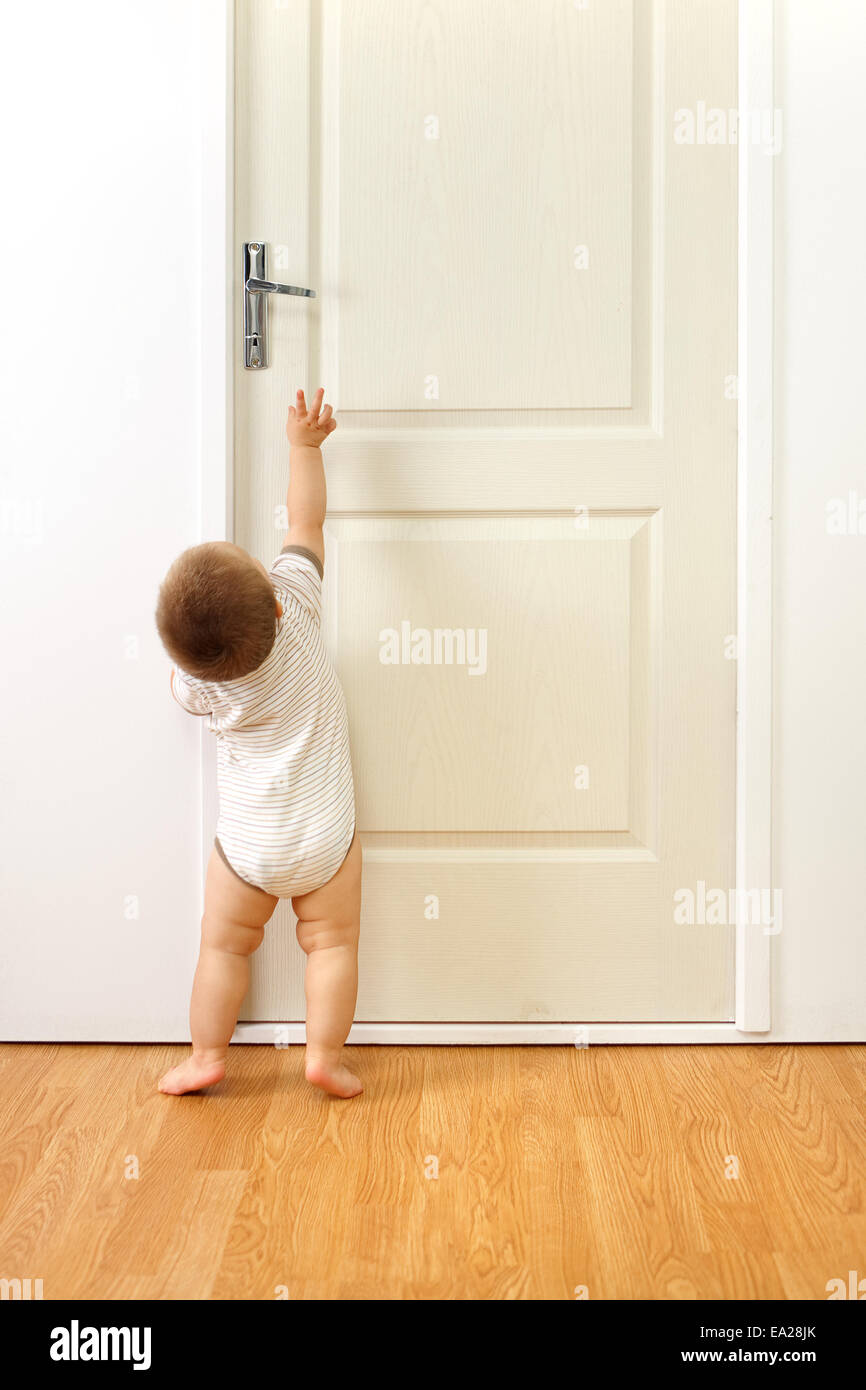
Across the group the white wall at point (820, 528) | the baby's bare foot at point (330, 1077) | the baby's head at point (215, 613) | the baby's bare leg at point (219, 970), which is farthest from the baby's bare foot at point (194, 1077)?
the white wall at point (820, 528)

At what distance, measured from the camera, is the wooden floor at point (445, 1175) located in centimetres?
103

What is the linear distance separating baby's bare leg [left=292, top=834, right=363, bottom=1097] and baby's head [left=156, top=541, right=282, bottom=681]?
0.37 m

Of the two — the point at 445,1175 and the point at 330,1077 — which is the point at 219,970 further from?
the point at 445,1175

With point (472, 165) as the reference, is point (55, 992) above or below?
below

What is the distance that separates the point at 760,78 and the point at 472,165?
0.44 metres

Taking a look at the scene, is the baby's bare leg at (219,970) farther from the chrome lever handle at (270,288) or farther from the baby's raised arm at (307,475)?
the chrome lever handle at (270,288)

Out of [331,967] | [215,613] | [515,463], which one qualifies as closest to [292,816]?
[331,967]

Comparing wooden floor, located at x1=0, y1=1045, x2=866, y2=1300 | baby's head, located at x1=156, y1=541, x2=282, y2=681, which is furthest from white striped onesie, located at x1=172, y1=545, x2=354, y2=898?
wooden floor, located at x1=0, y1=1045, x2=866, y2=1300

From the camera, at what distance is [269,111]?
1.51 m

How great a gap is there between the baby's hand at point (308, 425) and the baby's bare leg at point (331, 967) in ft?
1.96

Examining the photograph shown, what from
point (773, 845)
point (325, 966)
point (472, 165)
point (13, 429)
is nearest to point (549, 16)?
point (472, 165)

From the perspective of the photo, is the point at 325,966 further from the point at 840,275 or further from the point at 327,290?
the point at 840,275

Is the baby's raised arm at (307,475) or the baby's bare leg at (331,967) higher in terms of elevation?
the baby's raised arm at (307,475)

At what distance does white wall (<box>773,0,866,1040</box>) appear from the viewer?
1.50 metres
